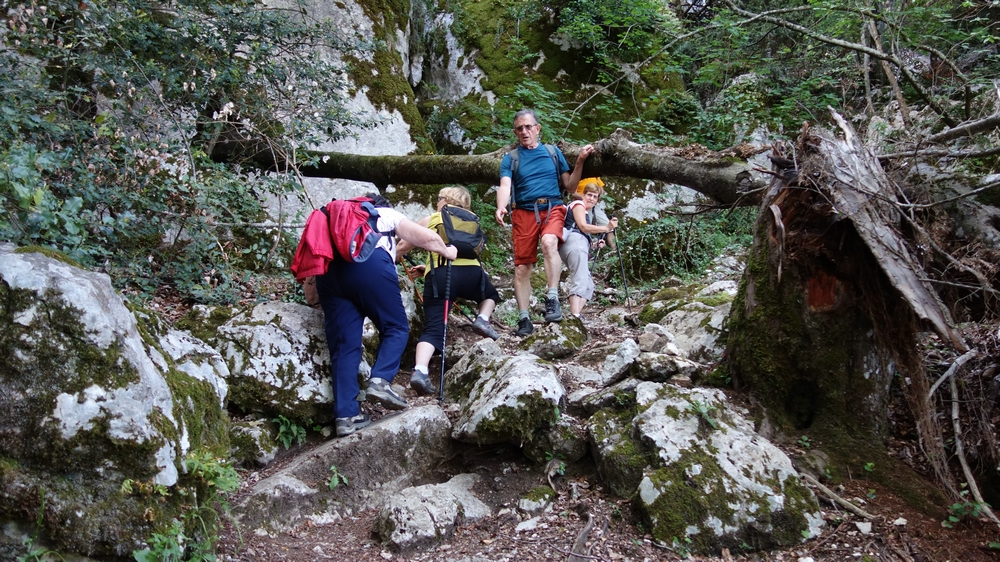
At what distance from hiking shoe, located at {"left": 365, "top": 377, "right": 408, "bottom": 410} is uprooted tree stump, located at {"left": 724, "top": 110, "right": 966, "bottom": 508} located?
2.47 meters

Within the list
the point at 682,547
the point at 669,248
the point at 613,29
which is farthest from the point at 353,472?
the point at 613,29

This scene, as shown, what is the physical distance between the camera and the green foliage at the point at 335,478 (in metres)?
3.88

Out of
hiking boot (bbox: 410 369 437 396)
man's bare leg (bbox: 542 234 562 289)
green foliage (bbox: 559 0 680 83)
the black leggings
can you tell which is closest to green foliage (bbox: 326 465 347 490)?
hiking boot (bbox: 410 369 437 396)

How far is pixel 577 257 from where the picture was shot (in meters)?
6.36

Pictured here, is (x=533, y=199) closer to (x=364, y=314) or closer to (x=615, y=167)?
(x=615, y=167)

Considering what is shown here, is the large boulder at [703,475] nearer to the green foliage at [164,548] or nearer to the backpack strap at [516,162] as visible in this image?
the green foliage at [164,548]

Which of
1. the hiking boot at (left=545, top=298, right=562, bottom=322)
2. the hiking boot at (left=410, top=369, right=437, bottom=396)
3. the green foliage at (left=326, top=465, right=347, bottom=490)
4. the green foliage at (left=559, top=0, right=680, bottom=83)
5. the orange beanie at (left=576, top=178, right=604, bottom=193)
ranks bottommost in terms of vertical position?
the green foliage at (left=326, top=465, right=347, bottom=490)

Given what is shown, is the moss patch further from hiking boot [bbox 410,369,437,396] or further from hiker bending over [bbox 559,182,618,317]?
hiker bending over [bbox 559,182,618,317]

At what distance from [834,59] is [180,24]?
36.1ft

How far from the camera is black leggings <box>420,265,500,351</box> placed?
5223mm

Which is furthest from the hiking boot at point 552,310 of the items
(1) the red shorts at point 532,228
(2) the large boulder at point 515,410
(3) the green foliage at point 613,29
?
(3) the green foliage at point 613,29

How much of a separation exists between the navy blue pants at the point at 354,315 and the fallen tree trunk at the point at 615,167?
2.70 meters

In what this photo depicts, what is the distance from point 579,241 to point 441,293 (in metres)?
1.73

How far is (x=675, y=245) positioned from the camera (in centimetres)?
992
